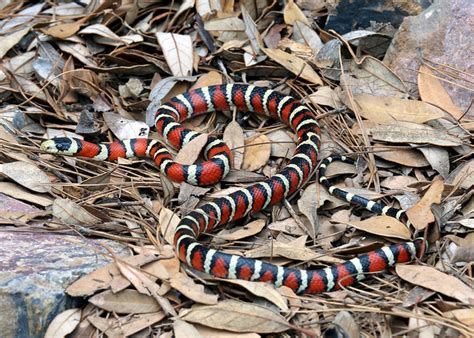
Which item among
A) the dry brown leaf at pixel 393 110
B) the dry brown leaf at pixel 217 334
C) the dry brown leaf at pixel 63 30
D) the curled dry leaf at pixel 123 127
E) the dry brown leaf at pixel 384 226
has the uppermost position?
the dry brown leaf at pixel 63 30

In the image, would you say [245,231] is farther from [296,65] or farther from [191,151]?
[296,65]

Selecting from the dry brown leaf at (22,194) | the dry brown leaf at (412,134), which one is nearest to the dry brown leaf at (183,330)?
the dry brown leaf at (22,194)

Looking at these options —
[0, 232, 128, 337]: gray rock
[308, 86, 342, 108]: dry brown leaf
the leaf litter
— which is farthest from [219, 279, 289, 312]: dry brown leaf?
[308, 86, 342, 108]: dry brown leaf

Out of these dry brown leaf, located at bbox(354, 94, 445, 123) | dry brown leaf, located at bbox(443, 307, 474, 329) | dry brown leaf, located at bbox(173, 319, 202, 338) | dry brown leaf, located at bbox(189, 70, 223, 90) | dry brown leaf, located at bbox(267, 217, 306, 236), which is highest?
dry brown leaf, located at bbox(189, 70, 223, 90)

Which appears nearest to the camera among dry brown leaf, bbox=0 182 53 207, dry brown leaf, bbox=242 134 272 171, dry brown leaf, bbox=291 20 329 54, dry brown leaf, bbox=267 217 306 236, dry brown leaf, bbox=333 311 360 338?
dry brown leaf, bbox=333 311 360 338

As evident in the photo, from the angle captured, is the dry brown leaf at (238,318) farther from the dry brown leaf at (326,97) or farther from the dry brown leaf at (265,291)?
the dry brown leaf at (326,97)

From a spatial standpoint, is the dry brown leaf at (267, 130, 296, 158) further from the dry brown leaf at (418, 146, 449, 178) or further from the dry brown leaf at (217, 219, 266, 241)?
the dry brown leaf at (418, 146, 449, 178)
